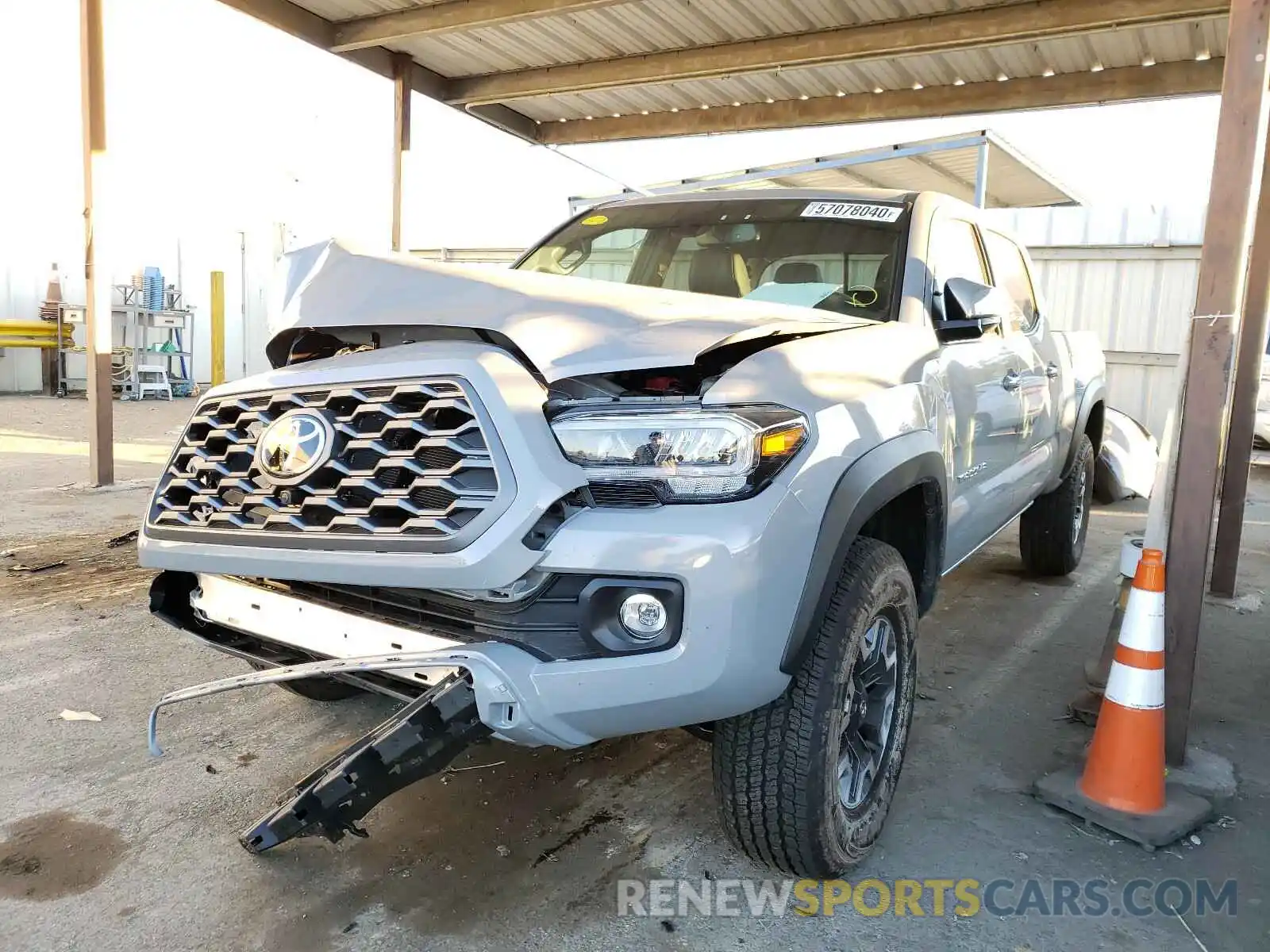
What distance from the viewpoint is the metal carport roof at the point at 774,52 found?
6730 millimetres

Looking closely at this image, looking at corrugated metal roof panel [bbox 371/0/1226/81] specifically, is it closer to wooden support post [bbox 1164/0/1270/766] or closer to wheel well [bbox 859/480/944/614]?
wooden support post [bbox 1164/0/1270/766]

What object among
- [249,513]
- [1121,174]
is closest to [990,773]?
[249,513]

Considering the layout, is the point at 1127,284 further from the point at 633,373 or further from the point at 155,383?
the point at 155,383

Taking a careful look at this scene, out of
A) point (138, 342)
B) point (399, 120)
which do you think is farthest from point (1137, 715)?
point (138, 342)

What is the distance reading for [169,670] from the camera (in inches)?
142

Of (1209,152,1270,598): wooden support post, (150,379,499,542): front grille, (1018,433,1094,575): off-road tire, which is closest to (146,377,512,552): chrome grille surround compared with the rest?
(150,379,499,542): front grille

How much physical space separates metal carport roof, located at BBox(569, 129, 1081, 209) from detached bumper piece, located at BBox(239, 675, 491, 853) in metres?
5.42

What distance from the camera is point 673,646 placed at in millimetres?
1813

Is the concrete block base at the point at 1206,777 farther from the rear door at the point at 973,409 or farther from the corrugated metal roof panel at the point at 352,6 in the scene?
the corrugated metal roof panel at the point at 352,6

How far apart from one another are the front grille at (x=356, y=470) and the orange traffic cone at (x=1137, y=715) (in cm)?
196

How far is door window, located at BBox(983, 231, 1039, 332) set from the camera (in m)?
3.93

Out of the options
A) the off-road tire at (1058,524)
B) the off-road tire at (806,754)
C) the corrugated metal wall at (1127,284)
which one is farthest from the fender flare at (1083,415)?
the corrugated metal wall at (1127,284)

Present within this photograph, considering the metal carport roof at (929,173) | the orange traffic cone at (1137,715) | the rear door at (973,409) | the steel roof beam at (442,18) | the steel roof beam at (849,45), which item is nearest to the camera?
the orange traffic cone at (1137,715)

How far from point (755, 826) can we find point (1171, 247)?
11916 millimetres
